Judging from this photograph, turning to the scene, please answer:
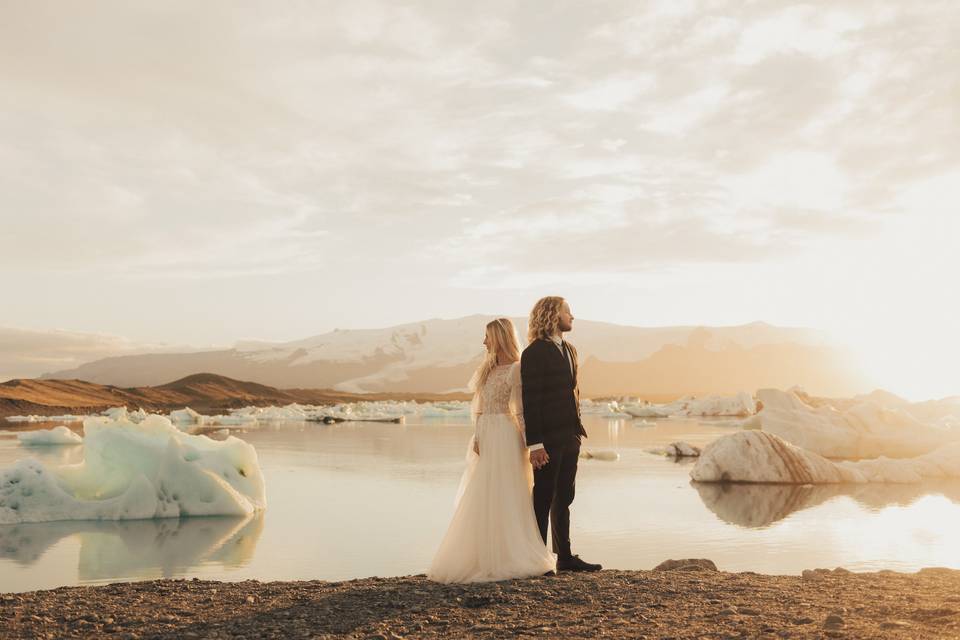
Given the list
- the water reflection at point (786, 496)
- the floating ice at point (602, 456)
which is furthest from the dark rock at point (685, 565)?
→ the floating ice at point (602, 456)

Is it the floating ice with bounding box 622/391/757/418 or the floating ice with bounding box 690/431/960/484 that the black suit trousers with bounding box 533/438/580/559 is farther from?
the floating ice with bounding box 622/391/757/418

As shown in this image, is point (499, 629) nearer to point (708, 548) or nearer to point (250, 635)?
point (250, 635)

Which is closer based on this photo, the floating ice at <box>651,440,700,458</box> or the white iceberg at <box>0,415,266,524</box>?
the white iceberg at <box>0,415,266,524</box>

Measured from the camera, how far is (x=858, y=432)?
20.0 m

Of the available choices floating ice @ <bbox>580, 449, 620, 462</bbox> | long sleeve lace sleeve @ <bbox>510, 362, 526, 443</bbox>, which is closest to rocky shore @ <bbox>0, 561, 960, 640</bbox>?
long sleeve lace sleeve @ <bbox>510, 362, 526, 443</bbox>

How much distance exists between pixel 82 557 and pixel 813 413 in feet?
58.8

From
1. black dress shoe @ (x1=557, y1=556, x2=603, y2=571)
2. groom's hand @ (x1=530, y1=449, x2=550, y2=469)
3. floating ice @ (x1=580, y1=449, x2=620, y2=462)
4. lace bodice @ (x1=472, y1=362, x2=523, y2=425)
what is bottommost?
floating ice @ (x1=580, y1=449, x2=620, y2=462)

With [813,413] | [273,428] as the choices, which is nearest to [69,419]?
[273,428]

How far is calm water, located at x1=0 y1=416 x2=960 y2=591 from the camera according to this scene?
25.1ft

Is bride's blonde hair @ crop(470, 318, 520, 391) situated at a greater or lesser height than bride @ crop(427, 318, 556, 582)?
greater

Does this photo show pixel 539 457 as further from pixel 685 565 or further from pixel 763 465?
pixel 763 465

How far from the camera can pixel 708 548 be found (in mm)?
8688

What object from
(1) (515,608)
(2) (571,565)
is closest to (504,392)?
(2) (571,565)

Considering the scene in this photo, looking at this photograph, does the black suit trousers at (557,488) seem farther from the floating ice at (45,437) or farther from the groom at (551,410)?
the floating ice at (45,437)
